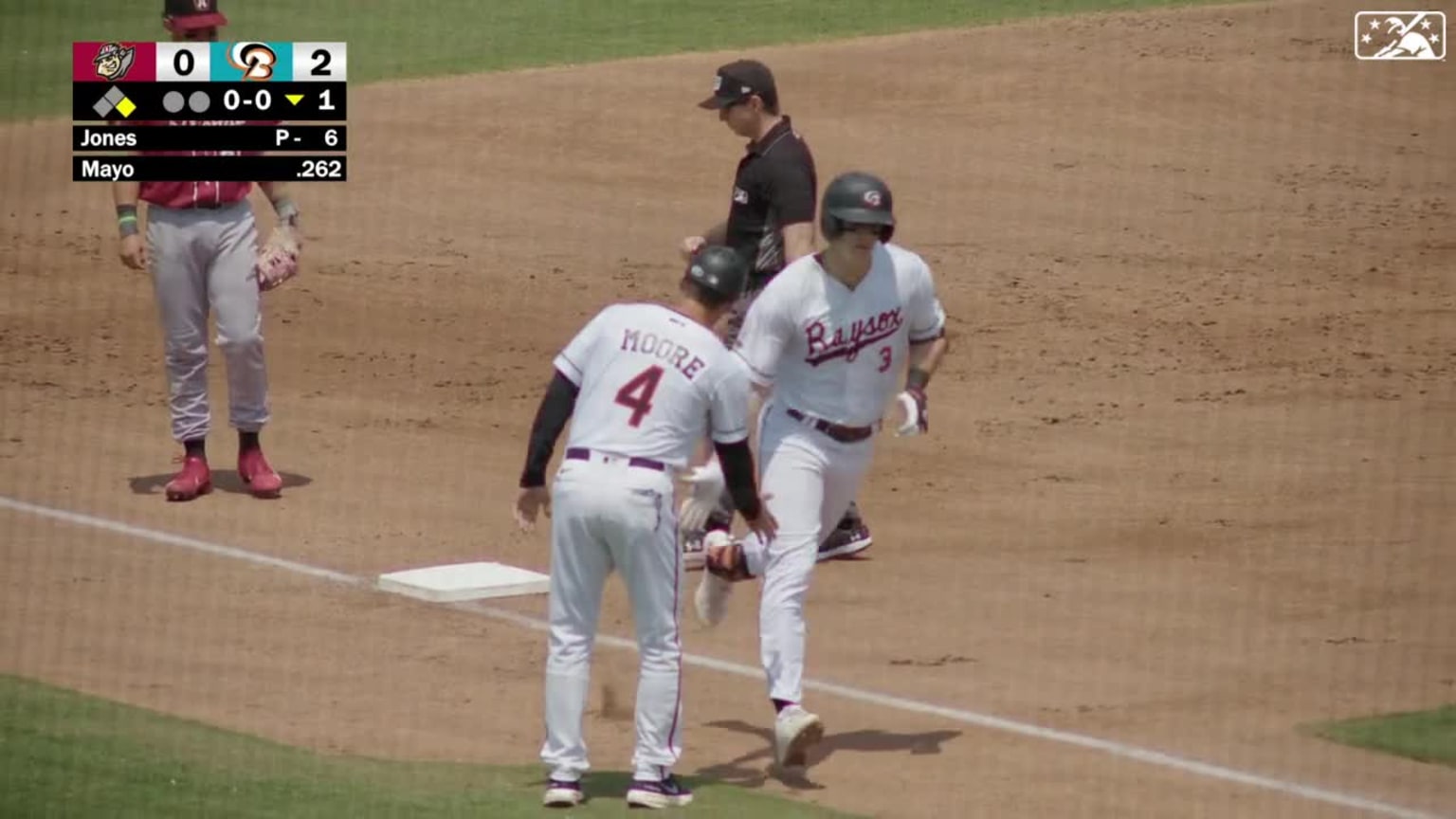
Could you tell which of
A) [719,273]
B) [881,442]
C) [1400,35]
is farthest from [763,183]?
[1400,35]

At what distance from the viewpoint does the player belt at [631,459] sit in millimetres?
8062

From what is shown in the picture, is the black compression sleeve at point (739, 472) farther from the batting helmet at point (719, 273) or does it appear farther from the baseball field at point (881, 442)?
the baseball field at point (881, 442)

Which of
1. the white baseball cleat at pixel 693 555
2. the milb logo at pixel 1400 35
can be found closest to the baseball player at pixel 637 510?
the white baseball cleat at pixel 693 555

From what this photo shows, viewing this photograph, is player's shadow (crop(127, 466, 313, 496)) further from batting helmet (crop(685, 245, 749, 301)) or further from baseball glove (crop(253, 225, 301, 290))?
batting helmet (crop(685, 245, 749, 301))

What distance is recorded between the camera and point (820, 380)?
9.07m

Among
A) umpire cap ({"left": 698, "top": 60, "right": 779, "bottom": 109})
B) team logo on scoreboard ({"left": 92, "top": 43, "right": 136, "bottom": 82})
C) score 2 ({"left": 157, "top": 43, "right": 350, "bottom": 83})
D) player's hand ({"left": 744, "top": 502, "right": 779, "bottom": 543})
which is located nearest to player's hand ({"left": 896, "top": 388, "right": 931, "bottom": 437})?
player's hand ({"left": 744, "top": 502, "right": 779, "bottom": 543})

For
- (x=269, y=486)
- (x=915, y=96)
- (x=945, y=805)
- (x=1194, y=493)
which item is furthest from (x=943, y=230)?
(x=945, y=805)

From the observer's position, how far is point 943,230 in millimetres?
19516

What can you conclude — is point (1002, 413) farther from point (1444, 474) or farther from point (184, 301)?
point (184, 301)

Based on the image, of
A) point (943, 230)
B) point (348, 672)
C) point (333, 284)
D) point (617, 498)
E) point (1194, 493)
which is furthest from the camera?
point (943, 230)

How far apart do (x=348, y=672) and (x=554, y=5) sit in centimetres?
1751

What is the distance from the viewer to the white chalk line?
8.62 meters

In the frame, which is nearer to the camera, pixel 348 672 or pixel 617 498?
pixel 617 498

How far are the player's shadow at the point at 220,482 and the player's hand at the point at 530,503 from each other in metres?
4.82
